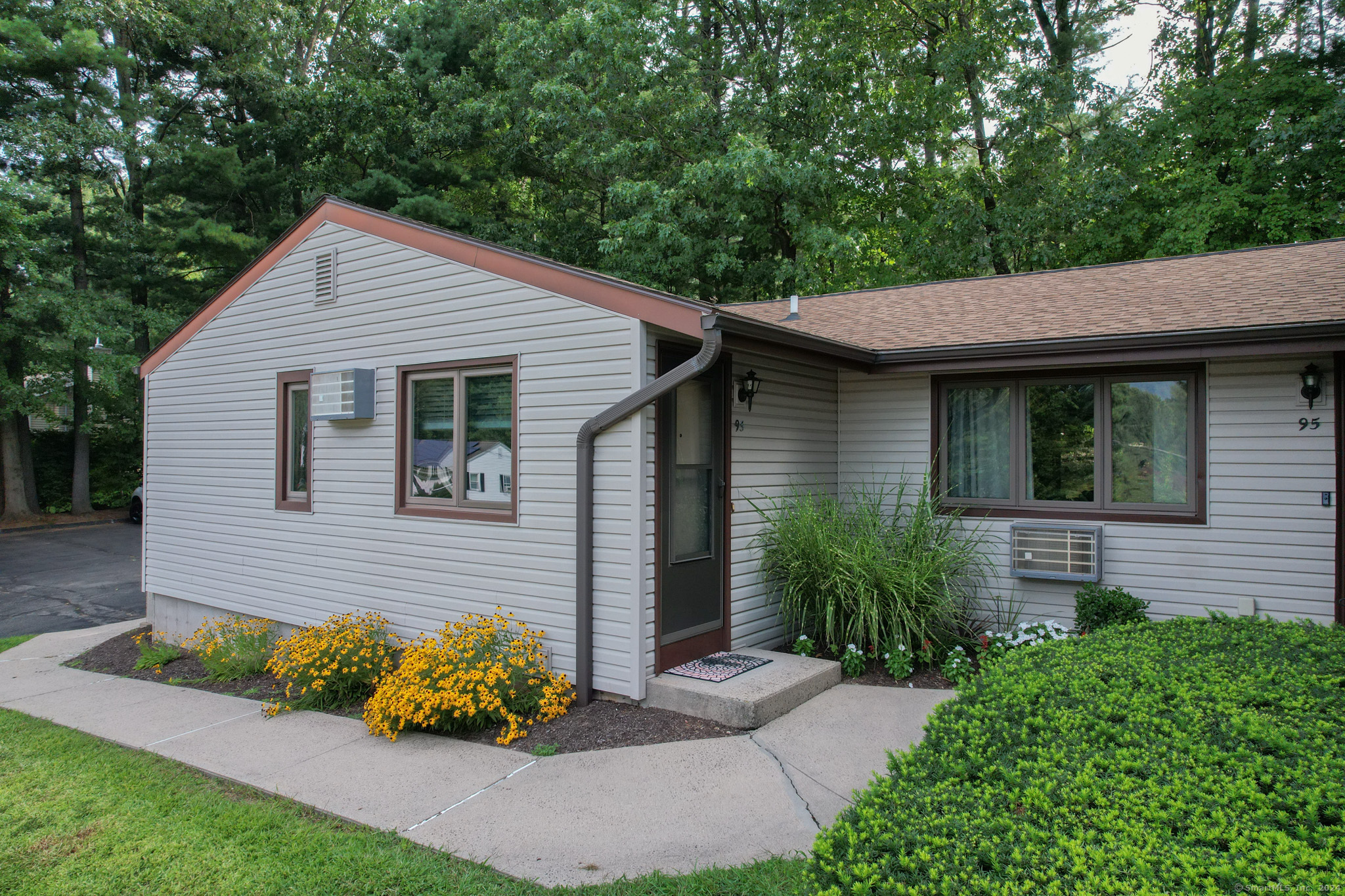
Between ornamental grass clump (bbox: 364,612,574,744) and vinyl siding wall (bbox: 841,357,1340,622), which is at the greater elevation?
vinyl siding wall (bbox: 841,357,1340,622)

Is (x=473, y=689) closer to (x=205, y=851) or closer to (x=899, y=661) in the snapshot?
(x=205, y=851)

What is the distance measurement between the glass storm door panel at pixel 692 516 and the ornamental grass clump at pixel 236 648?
4.15m

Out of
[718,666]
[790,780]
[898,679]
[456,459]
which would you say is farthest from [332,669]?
[898,679]

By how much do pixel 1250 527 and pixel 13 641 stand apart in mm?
12250

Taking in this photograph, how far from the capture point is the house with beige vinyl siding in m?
5.25

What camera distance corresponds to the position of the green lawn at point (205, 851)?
10.1 feet

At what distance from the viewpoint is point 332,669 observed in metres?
5.80

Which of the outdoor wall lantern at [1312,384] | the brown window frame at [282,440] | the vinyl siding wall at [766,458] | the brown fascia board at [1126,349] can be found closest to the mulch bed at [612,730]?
the vinyl siding wall at [766,458]

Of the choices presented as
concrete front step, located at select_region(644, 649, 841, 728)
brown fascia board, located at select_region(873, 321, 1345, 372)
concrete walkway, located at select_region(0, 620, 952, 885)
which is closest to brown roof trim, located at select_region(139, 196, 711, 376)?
concrete front step, located at select_region(644, 649, 841, 728)

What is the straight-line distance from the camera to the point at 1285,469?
5.65m

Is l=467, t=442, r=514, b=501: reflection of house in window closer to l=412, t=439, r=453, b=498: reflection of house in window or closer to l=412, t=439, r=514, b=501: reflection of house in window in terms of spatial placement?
l=412, t=439, r=514, b=501: reflection of house in window

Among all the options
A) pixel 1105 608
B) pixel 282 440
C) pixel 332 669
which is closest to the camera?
pixel 332 669

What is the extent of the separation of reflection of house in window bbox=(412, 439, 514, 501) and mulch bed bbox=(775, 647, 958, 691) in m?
2.84

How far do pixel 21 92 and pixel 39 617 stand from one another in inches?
471
